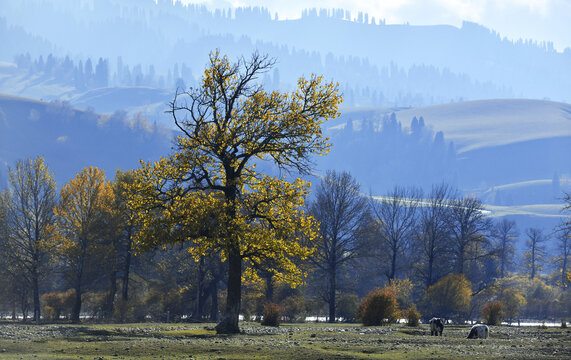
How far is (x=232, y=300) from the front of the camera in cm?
3553

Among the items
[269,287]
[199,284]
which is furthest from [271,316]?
[269,287]

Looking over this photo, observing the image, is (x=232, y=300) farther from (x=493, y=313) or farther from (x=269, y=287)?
(x=269, y=287)

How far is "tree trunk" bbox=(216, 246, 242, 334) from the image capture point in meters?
35.0

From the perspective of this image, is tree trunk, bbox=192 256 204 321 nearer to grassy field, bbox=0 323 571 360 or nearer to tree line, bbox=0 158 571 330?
tree line, bbox=0 158 571 330

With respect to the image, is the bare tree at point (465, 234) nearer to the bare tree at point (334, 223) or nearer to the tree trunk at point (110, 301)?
the bare tree at point (334, 223)

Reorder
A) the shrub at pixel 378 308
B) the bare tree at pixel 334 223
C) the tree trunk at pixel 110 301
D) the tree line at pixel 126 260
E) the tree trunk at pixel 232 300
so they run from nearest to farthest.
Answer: the tree trunk at pixel 232 300 < the shrub at pixel 378 308 < the tree line at pixel 126 260 < the tree trunk at pixel 110 301 < the bare tree at pixel 334 223

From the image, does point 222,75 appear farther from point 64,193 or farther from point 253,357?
point 64,193

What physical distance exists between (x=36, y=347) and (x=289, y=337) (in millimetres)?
12718

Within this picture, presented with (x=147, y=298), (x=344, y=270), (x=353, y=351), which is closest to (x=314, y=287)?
(x=344, y=270)

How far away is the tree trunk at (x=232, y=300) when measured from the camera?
35031mm

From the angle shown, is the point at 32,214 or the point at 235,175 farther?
the point at 32,214

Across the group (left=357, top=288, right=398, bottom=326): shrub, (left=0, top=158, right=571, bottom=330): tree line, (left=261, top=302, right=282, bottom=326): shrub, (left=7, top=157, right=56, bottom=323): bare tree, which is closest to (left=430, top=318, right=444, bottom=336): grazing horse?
(left=357, top=288, right=398, bottom=326): shrub

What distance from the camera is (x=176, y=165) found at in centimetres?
3462

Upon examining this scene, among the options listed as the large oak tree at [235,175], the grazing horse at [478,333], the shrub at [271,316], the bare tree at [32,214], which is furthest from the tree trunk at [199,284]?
the grazing horse at [478,333]
